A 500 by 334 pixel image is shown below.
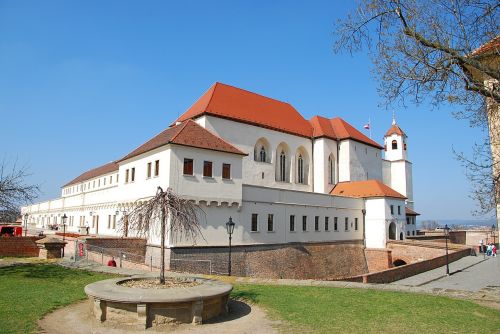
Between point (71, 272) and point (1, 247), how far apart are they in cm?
900

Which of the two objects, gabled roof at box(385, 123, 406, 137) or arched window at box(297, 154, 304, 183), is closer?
arched window at box(297, 154, 304, 183)

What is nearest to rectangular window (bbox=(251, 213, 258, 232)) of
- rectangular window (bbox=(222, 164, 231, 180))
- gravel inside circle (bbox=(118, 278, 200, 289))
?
rectangular window (bbox=(222, 164, 231, 180))

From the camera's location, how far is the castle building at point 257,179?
85.6 feet

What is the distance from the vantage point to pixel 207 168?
87.1ft

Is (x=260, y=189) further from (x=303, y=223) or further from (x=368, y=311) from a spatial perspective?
(x=368, y=311)

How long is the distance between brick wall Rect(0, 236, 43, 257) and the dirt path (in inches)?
580

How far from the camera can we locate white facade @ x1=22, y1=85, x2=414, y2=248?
85.7ft

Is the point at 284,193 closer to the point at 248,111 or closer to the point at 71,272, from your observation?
the point at 248,111

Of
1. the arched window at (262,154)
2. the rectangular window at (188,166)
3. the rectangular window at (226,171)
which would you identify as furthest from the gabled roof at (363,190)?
the rectangular window at (188,166)

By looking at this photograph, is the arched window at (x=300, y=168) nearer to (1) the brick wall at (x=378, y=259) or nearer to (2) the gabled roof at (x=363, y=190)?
(2) the gabled roof at (x=363, y=190)

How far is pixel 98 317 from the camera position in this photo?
9469 mm

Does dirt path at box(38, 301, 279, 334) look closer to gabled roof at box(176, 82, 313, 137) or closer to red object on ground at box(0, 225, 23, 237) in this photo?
gabled roof at box(176, 82, 313, 137)

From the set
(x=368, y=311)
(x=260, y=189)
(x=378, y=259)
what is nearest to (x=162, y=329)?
(x=368, y=311)

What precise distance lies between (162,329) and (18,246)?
18.1 meters
